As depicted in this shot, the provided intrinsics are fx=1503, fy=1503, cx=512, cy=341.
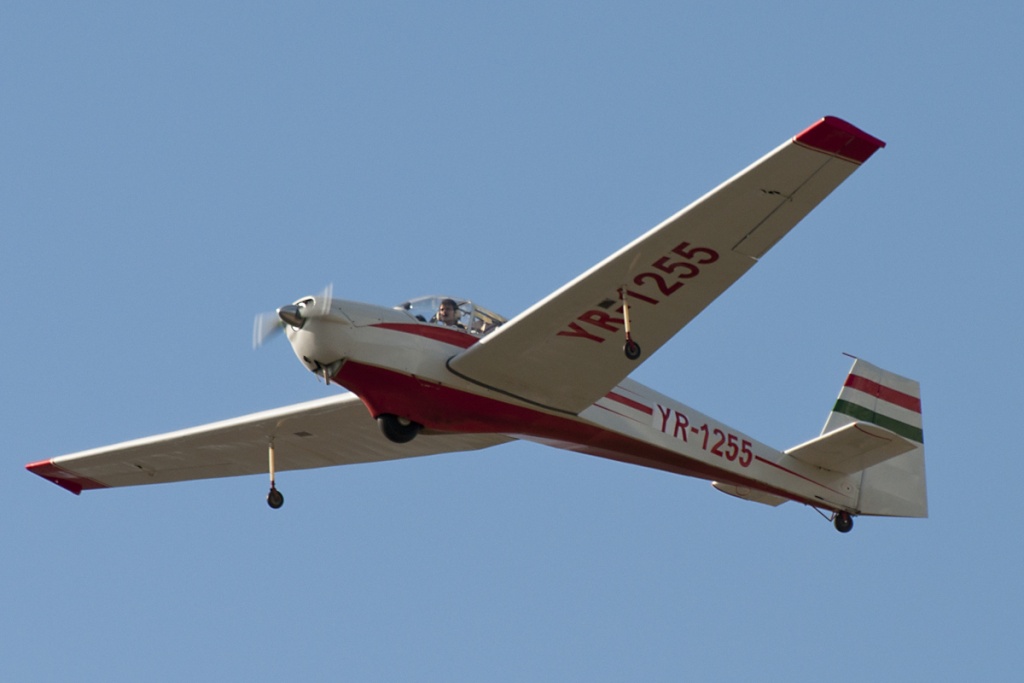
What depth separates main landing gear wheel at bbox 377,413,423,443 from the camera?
55.3 ft

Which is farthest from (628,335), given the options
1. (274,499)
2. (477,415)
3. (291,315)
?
(274,499)

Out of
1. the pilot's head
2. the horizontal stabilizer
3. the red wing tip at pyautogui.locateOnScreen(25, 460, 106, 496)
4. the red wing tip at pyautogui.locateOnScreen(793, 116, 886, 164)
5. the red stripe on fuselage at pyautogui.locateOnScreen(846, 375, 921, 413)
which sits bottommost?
the red wing tip at pyautogui.locateOnScreen(25, 460, 106, 496)

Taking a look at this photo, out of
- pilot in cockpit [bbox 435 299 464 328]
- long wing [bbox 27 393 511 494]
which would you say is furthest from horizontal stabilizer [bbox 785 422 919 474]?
pilot in cockpit [bbox 435 299 464 328]

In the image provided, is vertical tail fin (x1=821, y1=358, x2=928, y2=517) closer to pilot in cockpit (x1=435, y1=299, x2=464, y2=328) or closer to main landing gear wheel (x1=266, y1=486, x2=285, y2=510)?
pilot in cockpit (x1=435, y1=299, x2=464, y2=328)

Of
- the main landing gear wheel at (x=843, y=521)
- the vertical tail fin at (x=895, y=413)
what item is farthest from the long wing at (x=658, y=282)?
the vertical tail fin at (x=895, y=413)

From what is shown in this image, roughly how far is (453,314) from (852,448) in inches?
238

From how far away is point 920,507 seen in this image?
69.1ft

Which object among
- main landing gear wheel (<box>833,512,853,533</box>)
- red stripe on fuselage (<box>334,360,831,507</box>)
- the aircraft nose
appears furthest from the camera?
main landing gear wheel (<box>833,512,853,533</box>)

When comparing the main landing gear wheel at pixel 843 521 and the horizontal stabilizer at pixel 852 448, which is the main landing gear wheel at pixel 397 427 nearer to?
the horizontal stabilizer at pixel 852 448

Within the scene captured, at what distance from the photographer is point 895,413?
2122 cm

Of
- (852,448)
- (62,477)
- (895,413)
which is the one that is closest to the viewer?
(852,448)

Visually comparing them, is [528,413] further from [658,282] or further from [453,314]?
[658,282]

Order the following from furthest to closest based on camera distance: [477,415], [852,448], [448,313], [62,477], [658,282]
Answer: [62,477]
[852,448]
[477,415]
[448,313]
[658,282]

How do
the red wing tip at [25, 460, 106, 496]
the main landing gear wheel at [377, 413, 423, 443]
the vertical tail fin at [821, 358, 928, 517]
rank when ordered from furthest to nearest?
the red wing tip at [25, 460, 106, 496]
the vertical tail fin at [821, 358, 928, 517]
the main landing gear wheel at [377, 413, 423, 443]
